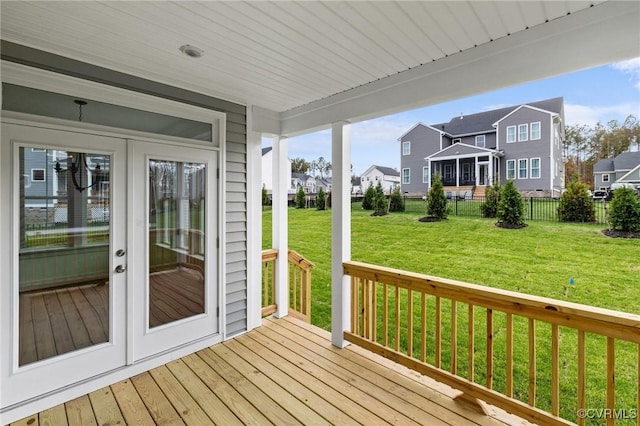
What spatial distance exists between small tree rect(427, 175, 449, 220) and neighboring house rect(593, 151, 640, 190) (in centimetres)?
153

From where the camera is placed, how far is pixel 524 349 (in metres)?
3.14

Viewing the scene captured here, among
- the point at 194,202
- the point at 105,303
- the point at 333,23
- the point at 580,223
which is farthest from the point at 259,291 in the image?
the point at 580,223

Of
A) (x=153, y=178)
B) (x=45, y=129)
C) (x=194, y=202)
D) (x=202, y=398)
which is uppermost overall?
(x=45, y=129)

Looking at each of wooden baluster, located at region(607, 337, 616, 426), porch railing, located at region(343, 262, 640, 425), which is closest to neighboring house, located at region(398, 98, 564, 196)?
porch railing, located at region(343, 262, 640, 425)

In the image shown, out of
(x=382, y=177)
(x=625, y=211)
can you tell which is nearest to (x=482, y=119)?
(x=382, y=177)

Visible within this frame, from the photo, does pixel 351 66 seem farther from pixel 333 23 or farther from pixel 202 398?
pixel 202 398

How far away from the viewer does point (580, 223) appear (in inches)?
118

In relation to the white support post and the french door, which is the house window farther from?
the french door

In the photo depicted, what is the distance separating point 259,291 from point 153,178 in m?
1.80

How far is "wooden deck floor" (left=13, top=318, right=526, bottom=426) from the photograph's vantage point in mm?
2061

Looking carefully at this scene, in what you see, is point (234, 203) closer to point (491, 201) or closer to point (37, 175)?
point (37, 175)

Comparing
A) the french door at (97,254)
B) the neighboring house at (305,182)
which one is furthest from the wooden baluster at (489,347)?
the neighboring house at (305,182)

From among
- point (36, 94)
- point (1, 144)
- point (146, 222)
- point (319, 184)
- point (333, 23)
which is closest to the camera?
point (333, 23)

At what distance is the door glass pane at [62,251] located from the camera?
216 cm
